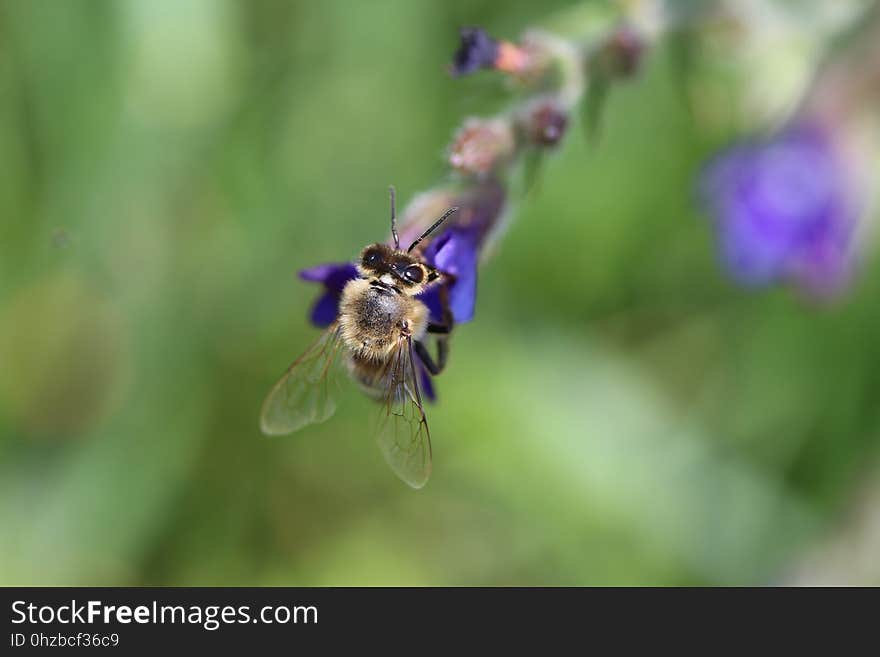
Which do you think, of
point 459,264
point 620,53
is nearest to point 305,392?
point 459,264

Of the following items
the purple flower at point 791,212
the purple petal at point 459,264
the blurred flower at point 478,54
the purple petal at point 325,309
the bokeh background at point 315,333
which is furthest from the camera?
the bokeh background at point 315,333

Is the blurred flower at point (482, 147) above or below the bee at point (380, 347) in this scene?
above

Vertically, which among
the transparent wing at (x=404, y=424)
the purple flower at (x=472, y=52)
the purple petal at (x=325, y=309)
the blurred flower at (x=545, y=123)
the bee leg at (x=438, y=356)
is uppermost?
the purple flower at (x=472, y=52)

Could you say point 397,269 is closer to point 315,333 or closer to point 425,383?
point 425,383

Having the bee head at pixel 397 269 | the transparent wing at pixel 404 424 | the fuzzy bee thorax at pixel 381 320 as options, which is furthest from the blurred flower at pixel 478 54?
the transparent wing at pixel 404 424

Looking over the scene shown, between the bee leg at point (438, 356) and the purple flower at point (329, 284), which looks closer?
the purple flower at point (329, 284)

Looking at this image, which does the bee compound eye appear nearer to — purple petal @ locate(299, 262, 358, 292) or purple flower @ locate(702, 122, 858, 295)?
purple petal @ locate(299, 262, 358, 292)

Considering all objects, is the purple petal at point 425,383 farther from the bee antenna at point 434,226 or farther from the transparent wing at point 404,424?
the bee antenna at point 434,226
